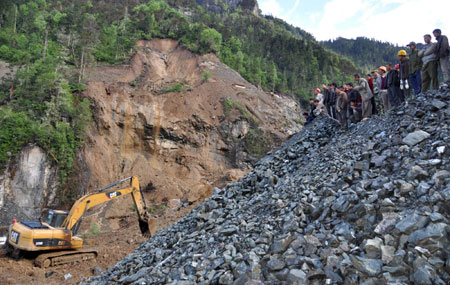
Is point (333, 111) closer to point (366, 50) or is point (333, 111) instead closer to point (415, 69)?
point (415, 69)

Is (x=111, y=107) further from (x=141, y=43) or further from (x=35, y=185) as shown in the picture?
(x=141, y=43)

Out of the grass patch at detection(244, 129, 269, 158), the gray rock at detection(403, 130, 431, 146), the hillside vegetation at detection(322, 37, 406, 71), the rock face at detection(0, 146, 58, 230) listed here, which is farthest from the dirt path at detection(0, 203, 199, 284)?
the hillside vegetation at detection(322, 37, 406, 71)

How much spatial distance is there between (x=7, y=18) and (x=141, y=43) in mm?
17850

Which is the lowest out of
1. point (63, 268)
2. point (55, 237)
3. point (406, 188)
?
point (63, 268)

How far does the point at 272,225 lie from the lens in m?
4.91

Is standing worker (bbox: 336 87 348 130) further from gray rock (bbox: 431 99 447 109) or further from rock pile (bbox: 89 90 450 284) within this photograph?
gray rock (bbox: 431 99 447 109)

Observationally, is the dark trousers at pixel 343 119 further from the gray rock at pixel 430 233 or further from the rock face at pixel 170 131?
the rock face at pixel 170 131

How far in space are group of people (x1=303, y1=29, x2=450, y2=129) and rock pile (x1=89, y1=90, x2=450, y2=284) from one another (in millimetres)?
947

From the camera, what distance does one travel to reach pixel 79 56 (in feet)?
94.1

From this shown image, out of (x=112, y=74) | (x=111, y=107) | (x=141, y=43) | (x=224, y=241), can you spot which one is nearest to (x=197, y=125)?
(x=111, y=107)

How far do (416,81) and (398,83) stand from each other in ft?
1.31

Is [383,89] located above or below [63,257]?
above

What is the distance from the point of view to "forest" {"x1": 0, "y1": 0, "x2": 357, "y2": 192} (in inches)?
731

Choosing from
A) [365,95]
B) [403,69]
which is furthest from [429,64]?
[365,95]
